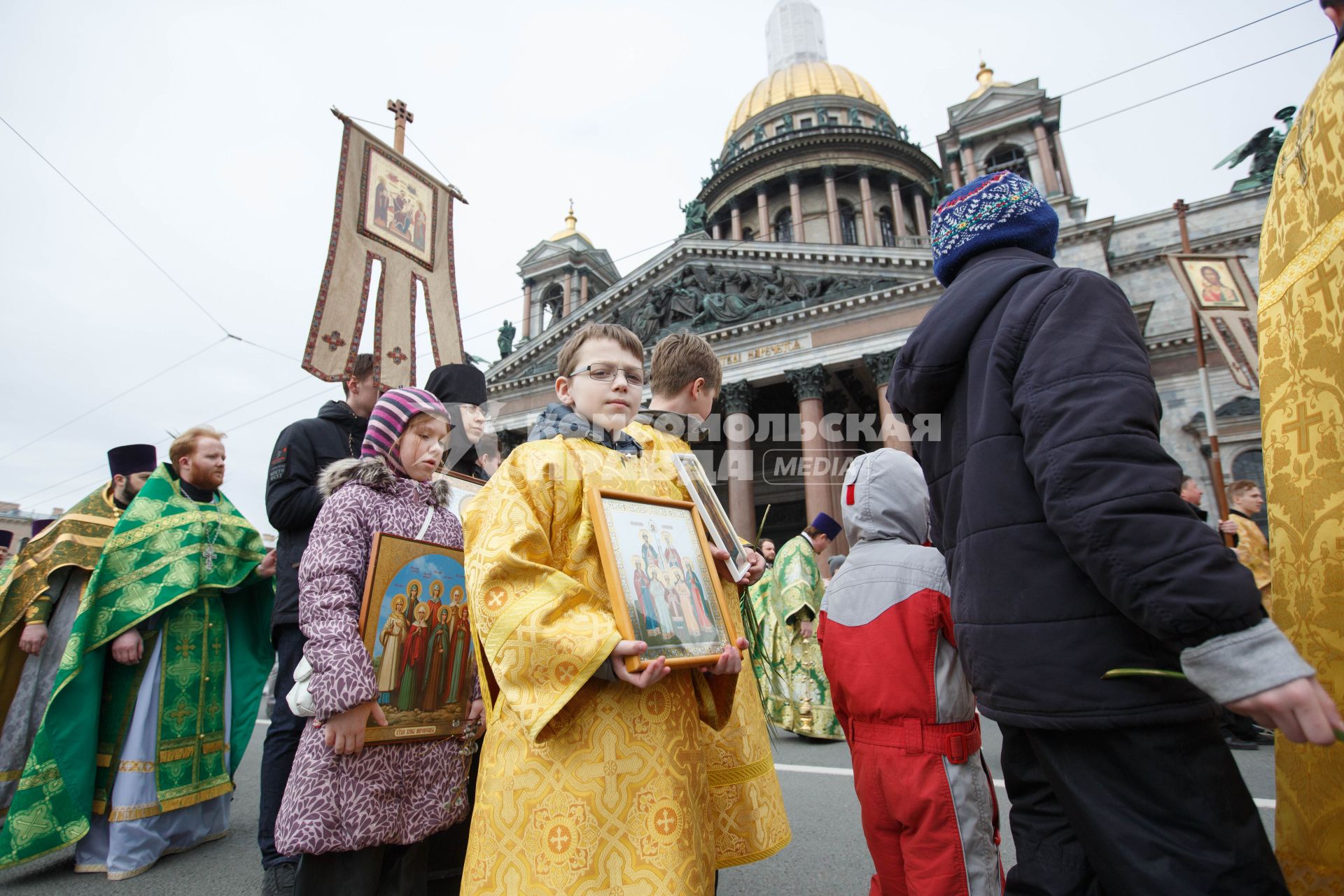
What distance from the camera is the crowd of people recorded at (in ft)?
Result: 3.82

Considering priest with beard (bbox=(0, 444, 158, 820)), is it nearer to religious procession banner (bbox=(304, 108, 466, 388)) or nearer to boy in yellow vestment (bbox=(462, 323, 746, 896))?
religious procession banner (bbox=(304, 108, 466, 388))

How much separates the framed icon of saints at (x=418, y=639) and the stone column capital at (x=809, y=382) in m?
17.8

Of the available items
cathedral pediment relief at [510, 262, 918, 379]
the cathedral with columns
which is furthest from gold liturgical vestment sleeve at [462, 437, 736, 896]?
cathedral pediment relief at [510, 262, 918, 379]

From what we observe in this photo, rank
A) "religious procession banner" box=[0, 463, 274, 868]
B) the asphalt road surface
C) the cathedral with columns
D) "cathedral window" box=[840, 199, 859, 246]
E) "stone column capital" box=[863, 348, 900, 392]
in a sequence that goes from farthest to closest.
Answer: "cathedral window" box=[840, 199, 859, 246] < the cathedral with columns < "stone column capital" box=[863, 348, 900, 392] < "religious procession banner" box=[0, 463, 274, 868] < the asphalt road surface

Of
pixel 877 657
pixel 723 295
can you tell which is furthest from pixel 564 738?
pixel 723 295

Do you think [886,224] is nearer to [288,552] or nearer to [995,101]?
[995,101]

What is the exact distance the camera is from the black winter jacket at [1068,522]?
111 centimetres

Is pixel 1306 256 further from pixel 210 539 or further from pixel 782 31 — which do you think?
pixel 782 31

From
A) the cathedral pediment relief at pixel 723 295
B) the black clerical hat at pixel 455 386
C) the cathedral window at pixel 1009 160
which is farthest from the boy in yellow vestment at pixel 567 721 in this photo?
the cathedral window at pixel 1009 160

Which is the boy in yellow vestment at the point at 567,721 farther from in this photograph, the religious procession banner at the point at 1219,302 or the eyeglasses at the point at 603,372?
the religious procession banner at the point at 1219,302

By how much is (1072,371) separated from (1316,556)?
679 millimetres

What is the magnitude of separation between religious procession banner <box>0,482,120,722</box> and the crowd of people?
35.6 inches

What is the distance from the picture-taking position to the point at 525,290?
32.3 meters

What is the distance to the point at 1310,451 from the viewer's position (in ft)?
4.62
